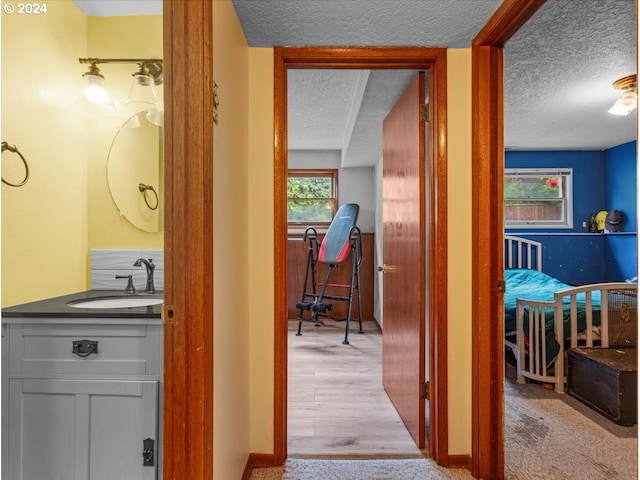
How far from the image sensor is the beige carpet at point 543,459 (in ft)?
6.00

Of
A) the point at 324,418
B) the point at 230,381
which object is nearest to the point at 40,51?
the point at 230,381

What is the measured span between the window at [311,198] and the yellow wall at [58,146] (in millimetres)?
3508

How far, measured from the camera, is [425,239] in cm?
206

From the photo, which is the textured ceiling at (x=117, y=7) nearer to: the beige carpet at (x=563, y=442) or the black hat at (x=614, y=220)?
the beige carpet at (x=563, y=442)

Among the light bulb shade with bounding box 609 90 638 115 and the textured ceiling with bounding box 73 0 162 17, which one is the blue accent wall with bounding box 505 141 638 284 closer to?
the light bulb shade with bounding box 609 90 638 115

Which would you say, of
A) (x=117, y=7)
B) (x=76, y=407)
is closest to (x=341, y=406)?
(x=76, y=407)

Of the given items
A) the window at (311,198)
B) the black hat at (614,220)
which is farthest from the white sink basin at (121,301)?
the black hat at (614,220)

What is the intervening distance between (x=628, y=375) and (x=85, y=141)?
3276 millimetres

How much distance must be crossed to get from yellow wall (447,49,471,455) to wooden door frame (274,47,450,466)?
33 millimetres

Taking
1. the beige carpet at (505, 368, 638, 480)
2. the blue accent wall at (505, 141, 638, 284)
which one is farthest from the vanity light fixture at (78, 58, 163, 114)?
the blue accent wall at (505, 141, 638, 284)

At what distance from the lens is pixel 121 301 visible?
70.6 inches

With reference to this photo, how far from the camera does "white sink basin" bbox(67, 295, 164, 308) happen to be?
1696 millimetres

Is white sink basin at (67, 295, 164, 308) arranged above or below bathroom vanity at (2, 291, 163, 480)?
above

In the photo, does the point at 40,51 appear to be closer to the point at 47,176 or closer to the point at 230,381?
the point at 47,176
